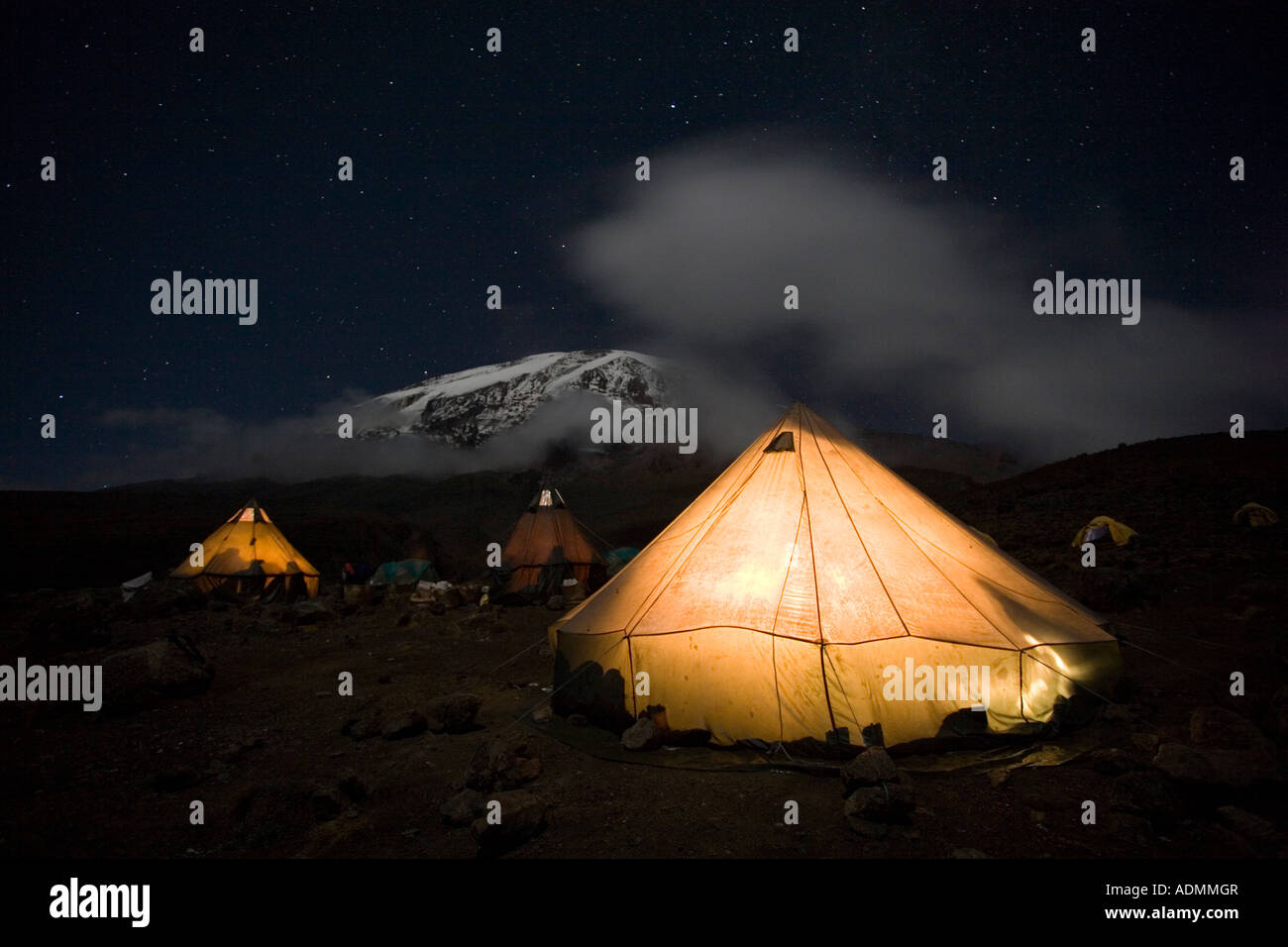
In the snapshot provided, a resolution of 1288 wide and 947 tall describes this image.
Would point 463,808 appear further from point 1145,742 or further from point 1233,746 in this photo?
point 1233,746

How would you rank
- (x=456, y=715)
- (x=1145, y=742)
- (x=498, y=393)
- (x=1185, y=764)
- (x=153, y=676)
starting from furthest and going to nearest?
(x=498, y=393), (x=153, y=676), (x=456, y=715), (x=1145, y=742), (x=1185, y=764)

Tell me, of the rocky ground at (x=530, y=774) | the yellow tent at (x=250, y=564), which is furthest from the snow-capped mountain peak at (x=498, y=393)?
the rocky ground at (x=530, y=774)

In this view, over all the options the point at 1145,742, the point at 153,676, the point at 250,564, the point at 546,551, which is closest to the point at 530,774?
the point at 1145,742

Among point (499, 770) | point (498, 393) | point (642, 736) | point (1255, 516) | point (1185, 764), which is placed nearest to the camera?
point (1185, 764)

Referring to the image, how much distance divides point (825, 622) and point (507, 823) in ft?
11.2

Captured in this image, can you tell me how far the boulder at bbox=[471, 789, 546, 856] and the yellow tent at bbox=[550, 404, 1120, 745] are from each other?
2010 mm

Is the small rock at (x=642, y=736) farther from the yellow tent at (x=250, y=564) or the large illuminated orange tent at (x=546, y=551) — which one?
the yellow tent at (x=250, y=564)

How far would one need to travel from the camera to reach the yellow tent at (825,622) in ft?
19.4

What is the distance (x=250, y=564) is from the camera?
62.8ft

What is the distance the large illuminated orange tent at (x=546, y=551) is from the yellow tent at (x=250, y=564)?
264 inches

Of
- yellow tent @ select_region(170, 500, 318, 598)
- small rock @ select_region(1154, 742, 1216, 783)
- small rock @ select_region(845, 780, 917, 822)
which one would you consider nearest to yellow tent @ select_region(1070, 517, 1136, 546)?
small rock @ select_region(1154, 742, 1216, 783)
